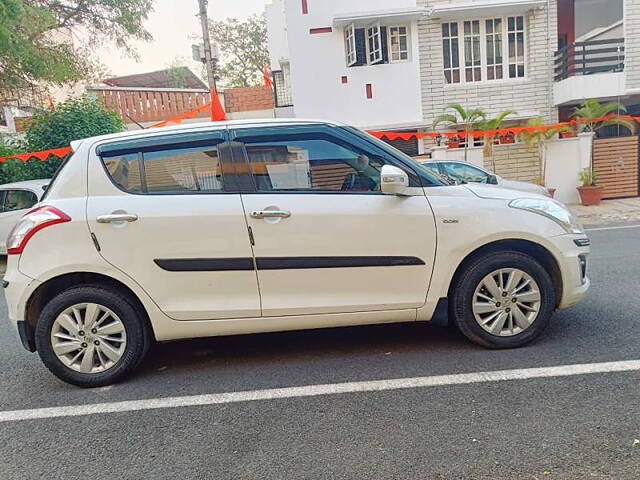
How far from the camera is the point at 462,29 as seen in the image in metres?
15.3

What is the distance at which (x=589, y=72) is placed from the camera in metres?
14.8

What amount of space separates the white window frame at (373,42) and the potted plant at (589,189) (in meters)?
6.63

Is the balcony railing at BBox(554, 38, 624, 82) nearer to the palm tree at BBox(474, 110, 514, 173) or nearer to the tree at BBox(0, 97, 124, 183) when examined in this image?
the palm tree at BBox(474, 110, 514, 173)

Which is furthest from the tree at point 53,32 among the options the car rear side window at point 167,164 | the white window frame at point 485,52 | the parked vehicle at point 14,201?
the white window frame at point 485,52

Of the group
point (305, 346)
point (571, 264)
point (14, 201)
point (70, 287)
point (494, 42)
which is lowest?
point (305, 346)

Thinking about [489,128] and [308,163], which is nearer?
[308,163]

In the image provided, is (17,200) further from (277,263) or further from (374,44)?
(374,44)

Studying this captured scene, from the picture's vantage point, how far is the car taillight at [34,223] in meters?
3.37

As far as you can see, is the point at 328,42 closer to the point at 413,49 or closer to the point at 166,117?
the point at 413,49

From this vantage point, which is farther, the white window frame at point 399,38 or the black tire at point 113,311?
the white window frame at point 399,38

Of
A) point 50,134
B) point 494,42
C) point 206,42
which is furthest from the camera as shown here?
point 494,42

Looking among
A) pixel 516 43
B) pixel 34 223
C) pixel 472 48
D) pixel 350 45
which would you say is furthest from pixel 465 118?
pixel 34 223

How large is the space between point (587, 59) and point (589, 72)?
0.41 metres

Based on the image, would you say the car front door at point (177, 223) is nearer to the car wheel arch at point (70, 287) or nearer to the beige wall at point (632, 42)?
the car wheel arch at point (70, 287)
